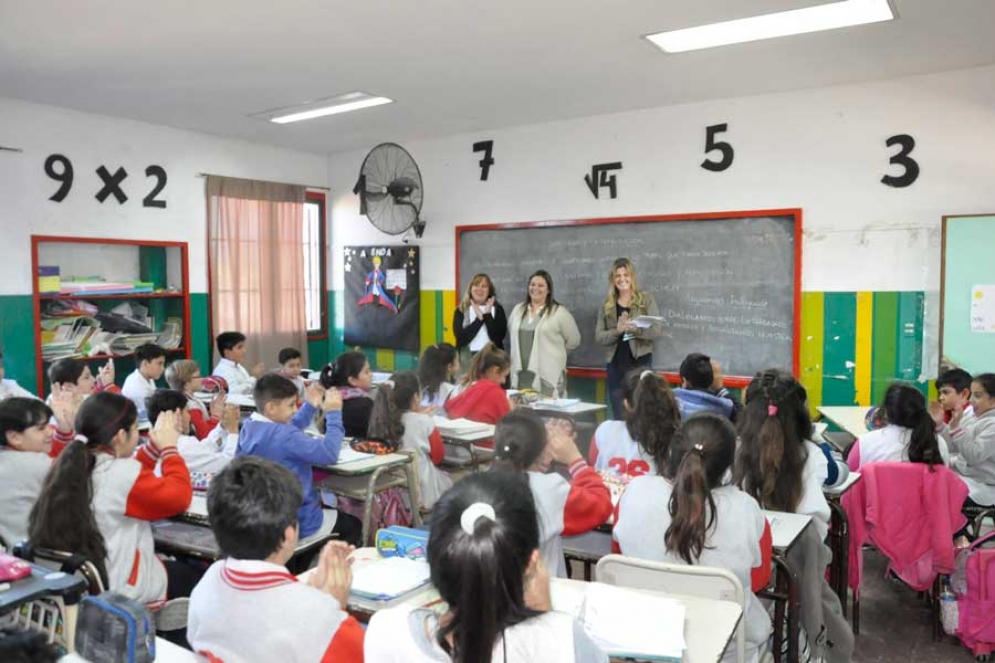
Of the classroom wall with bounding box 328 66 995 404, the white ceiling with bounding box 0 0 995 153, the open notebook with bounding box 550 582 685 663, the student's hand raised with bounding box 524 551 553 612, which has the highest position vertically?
the white ceiling with bounding box 0 0 995 153

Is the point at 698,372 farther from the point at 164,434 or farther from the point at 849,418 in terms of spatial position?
the point at 164,434

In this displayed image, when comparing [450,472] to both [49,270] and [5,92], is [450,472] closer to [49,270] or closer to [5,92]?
[49,270]

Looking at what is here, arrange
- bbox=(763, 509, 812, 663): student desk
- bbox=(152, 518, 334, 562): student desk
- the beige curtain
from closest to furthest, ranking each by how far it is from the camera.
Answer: bbox=(763, 509, 812, 663): student desk
bbox=(152, 518, 334, 562): student desk
the beige curtain

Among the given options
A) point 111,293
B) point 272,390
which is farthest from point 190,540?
point 111,293

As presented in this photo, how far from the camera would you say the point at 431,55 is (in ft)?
14.5

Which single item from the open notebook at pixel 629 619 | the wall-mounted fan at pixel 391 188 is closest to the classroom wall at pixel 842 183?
the wall-mounted fan at pixel 391 188

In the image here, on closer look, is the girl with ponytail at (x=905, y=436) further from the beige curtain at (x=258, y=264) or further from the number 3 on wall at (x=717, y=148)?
the beige curtain at (x=258, y=264)

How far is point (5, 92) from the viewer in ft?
17.3

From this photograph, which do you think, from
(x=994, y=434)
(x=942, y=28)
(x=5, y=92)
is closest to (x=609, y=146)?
(x=942, y=28)

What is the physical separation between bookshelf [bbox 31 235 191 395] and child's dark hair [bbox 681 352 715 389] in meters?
4.37

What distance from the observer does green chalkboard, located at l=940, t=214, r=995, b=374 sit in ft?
15.1

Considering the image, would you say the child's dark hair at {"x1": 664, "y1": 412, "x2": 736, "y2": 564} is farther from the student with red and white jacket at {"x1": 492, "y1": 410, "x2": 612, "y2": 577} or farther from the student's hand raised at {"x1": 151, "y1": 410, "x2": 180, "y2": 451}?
the student's hand raised at {"x1": 151, "y1": 410, "x2": 180, "y2": 451}

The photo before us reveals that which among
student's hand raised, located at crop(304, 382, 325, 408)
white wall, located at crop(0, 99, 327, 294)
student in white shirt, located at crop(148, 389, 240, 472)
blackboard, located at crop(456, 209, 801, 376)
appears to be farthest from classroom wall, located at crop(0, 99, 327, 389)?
student's hand raised, located at crop(304, 382, 325, 408)

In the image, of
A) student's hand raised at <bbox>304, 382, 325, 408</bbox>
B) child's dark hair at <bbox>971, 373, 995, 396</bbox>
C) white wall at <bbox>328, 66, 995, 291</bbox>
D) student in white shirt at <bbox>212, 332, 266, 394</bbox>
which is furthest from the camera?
student in white shirt at <bbox>212, 332, 266, 394</bbox>
